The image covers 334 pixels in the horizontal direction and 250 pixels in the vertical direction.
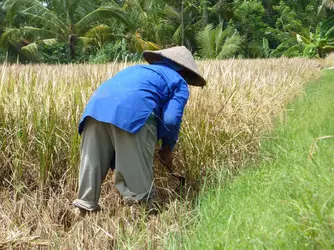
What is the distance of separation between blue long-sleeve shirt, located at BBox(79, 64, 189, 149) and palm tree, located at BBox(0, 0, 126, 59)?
17.2 m

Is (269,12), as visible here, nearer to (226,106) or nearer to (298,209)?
(226,106)

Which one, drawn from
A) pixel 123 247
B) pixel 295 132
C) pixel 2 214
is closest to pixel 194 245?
pixel 123 247

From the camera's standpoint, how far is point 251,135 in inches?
184

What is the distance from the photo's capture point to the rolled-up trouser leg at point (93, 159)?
351cm

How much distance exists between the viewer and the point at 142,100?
3.43m

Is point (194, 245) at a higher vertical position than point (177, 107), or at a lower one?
lower

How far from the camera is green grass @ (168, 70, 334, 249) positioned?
2.22 metres

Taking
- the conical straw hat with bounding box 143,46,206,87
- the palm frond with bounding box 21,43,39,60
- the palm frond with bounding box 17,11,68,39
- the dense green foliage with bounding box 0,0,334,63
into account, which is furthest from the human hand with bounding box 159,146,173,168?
the palm frond with bounding box 17,11,68,39

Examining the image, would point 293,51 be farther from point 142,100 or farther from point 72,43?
point 142,100

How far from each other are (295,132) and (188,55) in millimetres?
1883

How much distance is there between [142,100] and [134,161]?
0.42 m

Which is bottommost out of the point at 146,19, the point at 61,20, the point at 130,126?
the point at 61,20

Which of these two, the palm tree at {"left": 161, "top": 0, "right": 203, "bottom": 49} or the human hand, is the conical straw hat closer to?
the human hand

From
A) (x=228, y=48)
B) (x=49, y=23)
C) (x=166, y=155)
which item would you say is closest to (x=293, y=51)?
(x=228, y=48)
